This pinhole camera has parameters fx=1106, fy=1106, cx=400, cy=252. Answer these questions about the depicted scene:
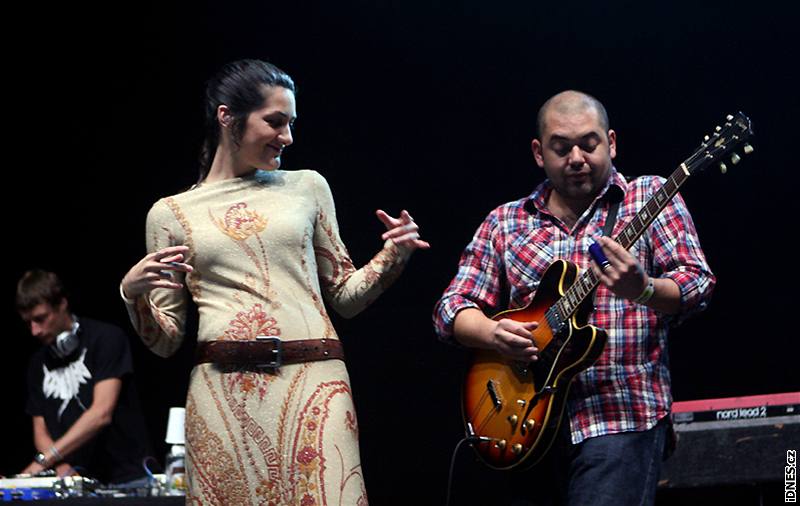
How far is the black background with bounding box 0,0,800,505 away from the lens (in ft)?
13.9

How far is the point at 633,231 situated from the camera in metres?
2.64

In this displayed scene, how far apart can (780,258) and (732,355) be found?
42 centimetres

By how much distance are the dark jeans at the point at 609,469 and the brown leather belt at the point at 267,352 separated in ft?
2.15

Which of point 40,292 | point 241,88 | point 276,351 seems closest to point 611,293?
point 276,351

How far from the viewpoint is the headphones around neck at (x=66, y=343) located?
15.5 feet

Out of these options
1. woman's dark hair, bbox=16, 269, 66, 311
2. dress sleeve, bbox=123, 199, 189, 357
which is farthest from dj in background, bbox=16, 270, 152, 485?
dress sleeve, bbox=123, 199, 189, 357

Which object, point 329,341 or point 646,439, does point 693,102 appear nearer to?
point 646,439

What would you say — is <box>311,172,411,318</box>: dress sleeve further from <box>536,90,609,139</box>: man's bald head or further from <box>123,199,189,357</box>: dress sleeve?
<box>536,90,609,139</box>: man's bald head

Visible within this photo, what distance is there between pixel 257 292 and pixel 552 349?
2.45 feet

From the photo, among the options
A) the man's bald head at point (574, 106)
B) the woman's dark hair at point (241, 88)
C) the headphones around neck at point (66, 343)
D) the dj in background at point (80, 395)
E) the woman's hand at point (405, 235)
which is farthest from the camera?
the headphones around neck at point (66, 343)

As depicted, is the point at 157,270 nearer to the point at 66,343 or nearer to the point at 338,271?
the point at 338,271

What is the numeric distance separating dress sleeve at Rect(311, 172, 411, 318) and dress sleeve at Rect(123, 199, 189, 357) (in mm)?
328

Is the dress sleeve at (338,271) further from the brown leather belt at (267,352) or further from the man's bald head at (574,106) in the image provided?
the man's bald head at (574,106)

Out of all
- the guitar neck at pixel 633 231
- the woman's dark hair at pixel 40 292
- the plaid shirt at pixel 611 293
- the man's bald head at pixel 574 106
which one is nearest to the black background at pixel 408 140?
the woman's dark hair at pixel 40 292
